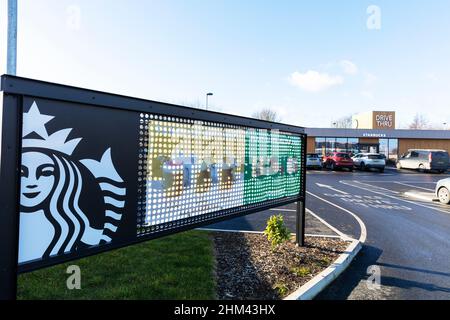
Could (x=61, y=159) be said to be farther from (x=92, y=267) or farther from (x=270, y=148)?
(x=270, y=148)

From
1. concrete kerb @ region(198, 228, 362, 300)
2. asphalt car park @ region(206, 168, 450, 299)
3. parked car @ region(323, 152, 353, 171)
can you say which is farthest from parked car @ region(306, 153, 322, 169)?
concrete kerb @ region(198, 228, 362, 300)

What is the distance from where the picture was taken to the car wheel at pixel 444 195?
40.0 ft

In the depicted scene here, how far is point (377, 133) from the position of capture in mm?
41906

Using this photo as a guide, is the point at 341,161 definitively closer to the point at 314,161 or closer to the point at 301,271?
the point at 314,161

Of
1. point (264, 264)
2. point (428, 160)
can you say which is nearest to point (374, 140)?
point (428, 160)

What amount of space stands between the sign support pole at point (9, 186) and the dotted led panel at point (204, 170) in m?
1.17

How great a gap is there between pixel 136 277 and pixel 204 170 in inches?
62.6

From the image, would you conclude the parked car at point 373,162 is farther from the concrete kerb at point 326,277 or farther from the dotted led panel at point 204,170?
the dotted led panel at point 204,170

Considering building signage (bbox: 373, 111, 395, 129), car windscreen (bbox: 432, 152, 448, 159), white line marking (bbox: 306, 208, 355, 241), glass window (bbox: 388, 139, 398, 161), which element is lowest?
white line marking (bbox: 306, 208, 355, 241)

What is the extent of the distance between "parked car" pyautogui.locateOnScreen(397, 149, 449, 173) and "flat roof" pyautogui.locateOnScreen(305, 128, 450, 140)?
7.75 metres

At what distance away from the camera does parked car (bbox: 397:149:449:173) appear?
3109 centimetres

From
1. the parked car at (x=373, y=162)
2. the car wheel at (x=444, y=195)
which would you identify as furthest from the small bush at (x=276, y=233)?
the parked car at (x=373, y=162)

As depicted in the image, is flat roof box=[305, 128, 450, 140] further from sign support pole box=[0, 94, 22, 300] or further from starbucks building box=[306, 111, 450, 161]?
sign support pole box=[0, 94, 22, 300]

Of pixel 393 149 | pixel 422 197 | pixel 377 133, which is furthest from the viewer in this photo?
Answer: pixel 393 149
